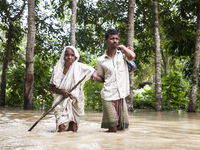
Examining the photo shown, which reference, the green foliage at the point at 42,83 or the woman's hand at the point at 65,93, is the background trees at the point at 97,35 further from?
the woman's hand at the point at 65,93

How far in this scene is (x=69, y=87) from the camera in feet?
17.4

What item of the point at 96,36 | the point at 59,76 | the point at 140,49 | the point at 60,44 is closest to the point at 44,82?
the point at 60,44

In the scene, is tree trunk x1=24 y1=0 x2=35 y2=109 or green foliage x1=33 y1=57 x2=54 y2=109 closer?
tree trunk x1=24 y1=0 x2=35 y2=109

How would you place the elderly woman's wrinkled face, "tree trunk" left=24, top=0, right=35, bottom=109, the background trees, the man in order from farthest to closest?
the background trees → "tree trunk" left=24, top=0, right=35, bottom=109 → the elderly woman's wrinkled face → the man

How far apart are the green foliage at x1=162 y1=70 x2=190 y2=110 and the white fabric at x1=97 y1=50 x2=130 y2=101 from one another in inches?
353

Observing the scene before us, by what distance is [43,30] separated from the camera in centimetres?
1465

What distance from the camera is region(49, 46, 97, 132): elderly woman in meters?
5.14

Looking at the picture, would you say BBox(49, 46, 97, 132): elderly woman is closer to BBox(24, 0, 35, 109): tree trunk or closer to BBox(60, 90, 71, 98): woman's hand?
BBox(60, 90, 71, 98): woman's hand

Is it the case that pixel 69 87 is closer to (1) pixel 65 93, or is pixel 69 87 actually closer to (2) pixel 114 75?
(1) pixel 65 93

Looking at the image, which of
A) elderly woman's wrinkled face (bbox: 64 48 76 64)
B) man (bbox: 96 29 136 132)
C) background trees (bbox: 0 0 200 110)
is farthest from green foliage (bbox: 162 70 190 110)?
elderly woman's wrinkled face (bbox: 64 48 76 64)

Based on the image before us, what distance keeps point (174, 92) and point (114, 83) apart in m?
9.92

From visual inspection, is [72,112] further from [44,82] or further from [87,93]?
[44,82]

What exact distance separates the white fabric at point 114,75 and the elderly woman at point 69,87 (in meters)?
0.24

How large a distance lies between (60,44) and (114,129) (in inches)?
391
